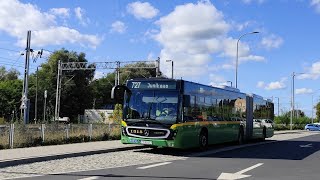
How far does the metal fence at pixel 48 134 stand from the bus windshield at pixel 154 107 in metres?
4.50

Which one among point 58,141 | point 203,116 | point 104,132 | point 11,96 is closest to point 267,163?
point 203,116

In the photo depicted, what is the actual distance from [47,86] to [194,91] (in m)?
71.4

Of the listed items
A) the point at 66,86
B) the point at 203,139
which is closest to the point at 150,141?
the point at 203,139

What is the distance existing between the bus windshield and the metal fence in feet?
14.8

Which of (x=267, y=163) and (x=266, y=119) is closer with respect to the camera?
Result: (x=267, y=163)

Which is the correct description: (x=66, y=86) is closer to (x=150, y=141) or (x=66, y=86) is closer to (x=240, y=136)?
(x=240, y=136)

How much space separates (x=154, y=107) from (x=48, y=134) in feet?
19.6

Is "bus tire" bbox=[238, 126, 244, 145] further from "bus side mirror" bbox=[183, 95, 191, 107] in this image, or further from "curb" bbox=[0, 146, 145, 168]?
"curb" bbox=[0, 146, 145, 168]

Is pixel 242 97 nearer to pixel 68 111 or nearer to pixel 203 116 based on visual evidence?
pixel 203 116

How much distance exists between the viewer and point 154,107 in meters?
18.2

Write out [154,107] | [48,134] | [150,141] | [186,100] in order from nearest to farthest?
1. [150,141]
2. [154,107]
3. [186,100]
4. [48,134]

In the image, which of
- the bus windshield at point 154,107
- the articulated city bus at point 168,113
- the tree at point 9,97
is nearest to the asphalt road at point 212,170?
the articulated city bus at point 168,113

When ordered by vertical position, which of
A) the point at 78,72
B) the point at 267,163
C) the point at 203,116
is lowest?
the point at 267,163

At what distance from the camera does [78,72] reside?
92.5 metres
